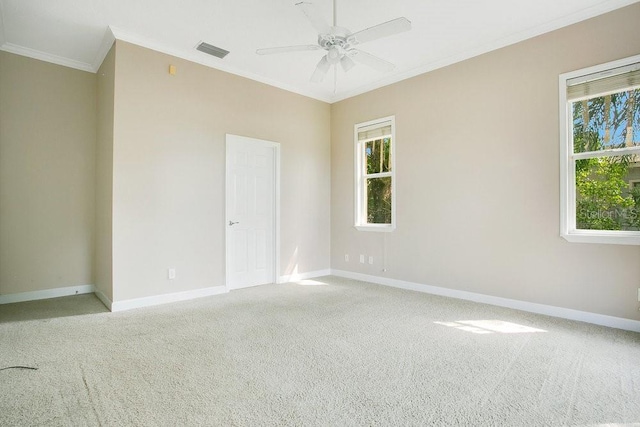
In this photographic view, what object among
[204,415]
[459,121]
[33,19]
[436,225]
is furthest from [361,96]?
[204,415]

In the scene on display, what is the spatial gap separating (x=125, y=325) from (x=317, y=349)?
1.91 metres

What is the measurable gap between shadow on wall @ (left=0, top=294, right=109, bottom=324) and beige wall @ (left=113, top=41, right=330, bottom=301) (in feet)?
1.48

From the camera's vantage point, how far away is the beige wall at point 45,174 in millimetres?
3959

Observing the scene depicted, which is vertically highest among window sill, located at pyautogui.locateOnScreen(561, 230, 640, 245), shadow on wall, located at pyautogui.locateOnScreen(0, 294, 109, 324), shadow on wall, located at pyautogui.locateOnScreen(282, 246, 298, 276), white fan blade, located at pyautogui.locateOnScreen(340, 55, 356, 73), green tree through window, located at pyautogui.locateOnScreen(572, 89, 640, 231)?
white fan blade, located at pyautogui.locateOnScreen(340, 55, 356, 73)

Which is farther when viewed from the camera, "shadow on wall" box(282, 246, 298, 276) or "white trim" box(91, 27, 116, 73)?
"shadow on wall" box(282, 246, 298, 276)

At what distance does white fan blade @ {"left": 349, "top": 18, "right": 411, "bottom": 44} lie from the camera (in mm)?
2389

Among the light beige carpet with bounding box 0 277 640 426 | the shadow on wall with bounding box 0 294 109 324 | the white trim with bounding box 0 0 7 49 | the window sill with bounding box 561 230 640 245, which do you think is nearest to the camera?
the light beige carpet with bounding box 0 277 640 426

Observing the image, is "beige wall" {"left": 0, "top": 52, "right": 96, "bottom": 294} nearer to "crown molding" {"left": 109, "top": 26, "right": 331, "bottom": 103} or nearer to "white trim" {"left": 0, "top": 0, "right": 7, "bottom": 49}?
"white trim" {"left": 0, "top": 0, "right": 7, "bottom": 49}

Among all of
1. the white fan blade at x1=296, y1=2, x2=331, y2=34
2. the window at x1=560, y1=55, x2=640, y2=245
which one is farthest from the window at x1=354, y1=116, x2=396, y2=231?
the white fan blade at x1=296, y1=2, x2=331, y2=34

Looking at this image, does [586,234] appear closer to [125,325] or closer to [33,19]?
[125,325]

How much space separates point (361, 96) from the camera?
539 cm

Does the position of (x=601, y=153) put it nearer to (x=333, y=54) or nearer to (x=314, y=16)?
(x=333, y=54)

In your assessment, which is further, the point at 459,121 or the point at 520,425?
the point at 459,121

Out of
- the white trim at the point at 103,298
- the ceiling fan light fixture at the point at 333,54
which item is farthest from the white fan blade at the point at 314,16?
the white trim at the point at 103,298
